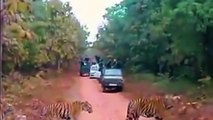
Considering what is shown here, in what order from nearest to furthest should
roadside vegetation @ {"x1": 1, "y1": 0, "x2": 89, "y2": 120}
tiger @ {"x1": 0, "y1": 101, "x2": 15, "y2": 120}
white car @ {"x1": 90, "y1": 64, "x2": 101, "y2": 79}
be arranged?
tiger @ {"x1": 0, "y1": 101, "x2": 15, "y2": 120} → roadside vegetation @ {"x1": 1, "y1": 0, "x2": 89, "y2": 120} → white car @ {"x1": 90, "y1": 64, "x2": 101, "y2": 79}

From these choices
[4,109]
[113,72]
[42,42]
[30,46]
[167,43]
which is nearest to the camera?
[4,109]

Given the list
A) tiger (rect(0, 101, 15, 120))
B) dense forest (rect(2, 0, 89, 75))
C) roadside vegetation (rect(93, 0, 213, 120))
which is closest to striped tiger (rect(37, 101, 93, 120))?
dense forest (rect(2, 0, 89, 75))

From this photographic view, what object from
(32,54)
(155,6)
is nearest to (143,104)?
(32,54)

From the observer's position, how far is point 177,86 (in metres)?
24.6

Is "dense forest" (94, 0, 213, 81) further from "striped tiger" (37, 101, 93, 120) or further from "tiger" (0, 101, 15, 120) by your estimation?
"tiger" (0, 101, 15, 120)

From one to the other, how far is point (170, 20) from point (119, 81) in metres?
8.99

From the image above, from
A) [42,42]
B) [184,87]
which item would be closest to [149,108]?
[184,87]

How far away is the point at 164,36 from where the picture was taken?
88.3ft

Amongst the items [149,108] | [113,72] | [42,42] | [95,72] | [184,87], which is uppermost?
[42,42]

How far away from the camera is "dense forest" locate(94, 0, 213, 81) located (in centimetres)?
1981

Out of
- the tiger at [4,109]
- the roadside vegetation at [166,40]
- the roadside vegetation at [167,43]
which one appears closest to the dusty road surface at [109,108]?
the roadside vegetation at [167,43]

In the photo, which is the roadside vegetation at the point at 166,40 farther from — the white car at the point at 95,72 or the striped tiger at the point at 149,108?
the striped tiger at the point at 149,108

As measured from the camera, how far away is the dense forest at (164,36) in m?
19.8

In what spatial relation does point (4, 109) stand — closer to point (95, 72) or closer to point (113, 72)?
point (113, 72)
